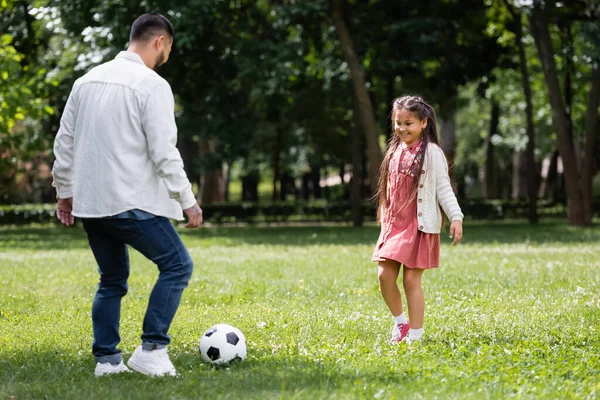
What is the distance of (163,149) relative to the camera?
5.05 metres

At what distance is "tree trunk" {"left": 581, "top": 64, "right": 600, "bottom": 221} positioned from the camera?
84.2ft

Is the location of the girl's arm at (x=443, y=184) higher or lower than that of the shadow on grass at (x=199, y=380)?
higher

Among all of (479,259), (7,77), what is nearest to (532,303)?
(479,259)

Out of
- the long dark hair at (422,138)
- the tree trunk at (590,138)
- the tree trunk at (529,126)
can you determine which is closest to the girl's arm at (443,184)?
the long dark hair at (422,138)

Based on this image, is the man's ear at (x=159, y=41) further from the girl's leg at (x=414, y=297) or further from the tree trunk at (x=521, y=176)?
the tree trunk at (x=521, y=176)

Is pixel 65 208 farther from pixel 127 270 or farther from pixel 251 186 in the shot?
pixel 251 186

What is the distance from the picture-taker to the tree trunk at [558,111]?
81.5 ft

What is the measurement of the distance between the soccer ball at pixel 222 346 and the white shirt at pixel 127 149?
981 millimetres

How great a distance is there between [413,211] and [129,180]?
95.0 inches

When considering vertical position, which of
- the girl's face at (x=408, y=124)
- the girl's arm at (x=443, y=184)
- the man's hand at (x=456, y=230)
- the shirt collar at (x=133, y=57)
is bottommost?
the man's hand at (x=456, y=230)

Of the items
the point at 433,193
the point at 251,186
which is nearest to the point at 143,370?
the point at 433,193

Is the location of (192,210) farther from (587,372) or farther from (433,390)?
(587,372)

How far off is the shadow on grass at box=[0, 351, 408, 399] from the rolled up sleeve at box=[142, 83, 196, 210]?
108 centimetres

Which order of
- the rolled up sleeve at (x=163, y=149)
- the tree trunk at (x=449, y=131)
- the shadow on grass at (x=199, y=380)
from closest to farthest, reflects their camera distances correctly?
the shadow on grass at (x=199, y=380)
the rolled up sleeve at (x=163, y=149)
the tree trunk at (x=449, y=131)
